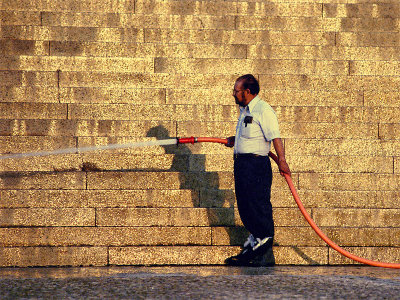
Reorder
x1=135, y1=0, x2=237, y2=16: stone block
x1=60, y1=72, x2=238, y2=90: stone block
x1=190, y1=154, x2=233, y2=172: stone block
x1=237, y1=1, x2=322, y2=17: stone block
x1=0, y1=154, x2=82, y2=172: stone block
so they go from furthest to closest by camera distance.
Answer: x1=237, y1=1, x2=322, y2=17: stone block → x1=135, y1=0, x2=237, y2=16: stone block → x1=60, y1=72, x2=238, y2=90: stone block → x1=190, y1=154, x2=233, y2=172: stone block → x1=0, y1=154, x2=82, y2=172: stone block

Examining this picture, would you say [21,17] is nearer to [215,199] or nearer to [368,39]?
[215,199]

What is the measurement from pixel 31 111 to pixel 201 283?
180 inches

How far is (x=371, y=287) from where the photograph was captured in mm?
5910

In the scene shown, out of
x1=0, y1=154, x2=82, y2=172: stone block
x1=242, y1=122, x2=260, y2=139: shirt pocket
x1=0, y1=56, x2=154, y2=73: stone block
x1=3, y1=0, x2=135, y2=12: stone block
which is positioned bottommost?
x1=0, y1=154, x2=82, y2=172: stone block

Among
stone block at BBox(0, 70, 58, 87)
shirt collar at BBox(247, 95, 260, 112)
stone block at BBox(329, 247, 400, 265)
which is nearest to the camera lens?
shirt collar at BBox(247, 95, 260, 112)

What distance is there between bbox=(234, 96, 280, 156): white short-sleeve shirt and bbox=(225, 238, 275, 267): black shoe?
85 centimetres

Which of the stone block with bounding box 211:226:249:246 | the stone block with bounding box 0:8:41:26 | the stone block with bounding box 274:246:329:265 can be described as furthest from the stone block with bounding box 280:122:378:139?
the stone block with bounding box 0:8:41:26

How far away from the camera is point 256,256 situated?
729cm

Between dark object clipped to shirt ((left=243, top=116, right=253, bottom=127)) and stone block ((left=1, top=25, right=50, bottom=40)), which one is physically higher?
stone block ((left=1, top=25, right=50, bottom=40))

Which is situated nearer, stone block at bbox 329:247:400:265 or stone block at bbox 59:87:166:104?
stone block at bbox 329:247:400:265

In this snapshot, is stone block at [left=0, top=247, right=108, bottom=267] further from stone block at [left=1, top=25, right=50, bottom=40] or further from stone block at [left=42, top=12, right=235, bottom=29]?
stone block at [left=42, top=12, right=235, bottom=29]

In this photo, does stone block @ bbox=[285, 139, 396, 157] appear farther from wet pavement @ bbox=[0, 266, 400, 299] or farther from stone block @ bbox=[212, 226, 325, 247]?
wet pavement @ bbox=[0, 266, 400, 299]

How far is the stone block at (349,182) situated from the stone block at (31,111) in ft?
10.4

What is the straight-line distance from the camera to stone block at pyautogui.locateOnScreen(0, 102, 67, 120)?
384 inches
